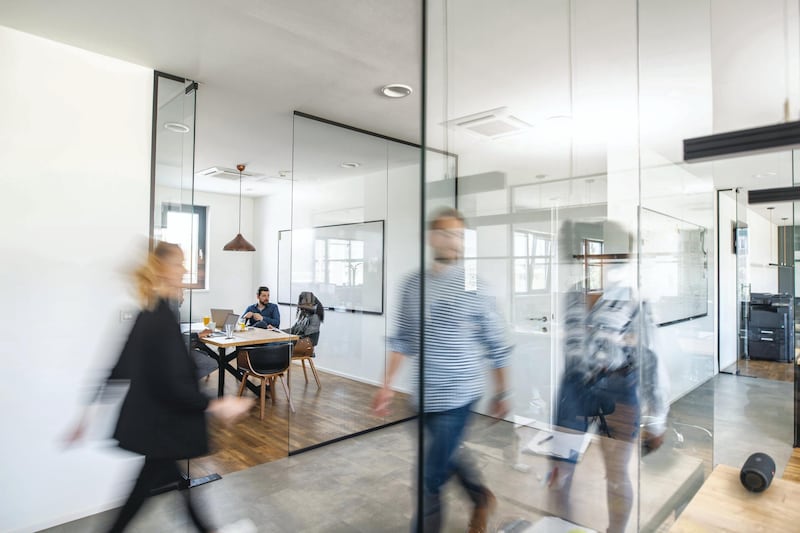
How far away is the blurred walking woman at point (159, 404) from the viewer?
1725 millimetres

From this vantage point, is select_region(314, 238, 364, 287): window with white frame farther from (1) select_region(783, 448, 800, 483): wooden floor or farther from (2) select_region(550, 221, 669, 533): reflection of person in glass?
(1) select_region(783, 448, 800, 483): wooden floor

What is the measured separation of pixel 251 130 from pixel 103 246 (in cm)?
193

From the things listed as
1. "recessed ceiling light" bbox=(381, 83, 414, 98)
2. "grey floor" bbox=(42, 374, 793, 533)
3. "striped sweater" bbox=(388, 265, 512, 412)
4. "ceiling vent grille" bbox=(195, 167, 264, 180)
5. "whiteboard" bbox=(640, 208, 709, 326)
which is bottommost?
"grey floor" bbox=(42, 374, 793, 533)

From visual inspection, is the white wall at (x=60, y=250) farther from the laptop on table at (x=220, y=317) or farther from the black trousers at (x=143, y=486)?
the laptop on table at (x=220, y=317)

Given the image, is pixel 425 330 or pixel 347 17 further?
pixel 347 17

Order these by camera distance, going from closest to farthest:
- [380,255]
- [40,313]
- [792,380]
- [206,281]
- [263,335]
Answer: [792,380] < [40,313] < [380,255] < [263,335] < [206,281]

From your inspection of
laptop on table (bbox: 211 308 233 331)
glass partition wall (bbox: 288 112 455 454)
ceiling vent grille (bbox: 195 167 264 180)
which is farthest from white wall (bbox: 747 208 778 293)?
ceiling vent grille (bbox: 195 167 264 180)

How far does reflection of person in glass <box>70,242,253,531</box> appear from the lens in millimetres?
1725

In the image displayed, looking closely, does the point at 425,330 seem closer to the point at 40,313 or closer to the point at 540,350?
the point at 540,350

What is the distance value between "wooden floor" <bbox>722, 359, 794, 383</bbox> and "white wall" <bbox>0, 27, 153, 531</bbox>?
9.68 feet

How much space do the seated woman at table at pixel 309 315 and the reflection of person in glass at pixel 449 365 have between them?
3.01 meters

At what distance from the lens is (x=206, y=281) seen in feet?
25.7

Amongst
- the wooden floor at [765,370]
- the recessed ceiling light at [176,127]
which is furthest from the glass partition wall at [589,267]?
the recessed ceiling light at [176,127]

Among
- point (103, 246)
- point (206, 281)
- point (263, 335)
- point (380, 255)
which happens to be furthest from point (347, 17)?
point (206, 281)
